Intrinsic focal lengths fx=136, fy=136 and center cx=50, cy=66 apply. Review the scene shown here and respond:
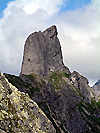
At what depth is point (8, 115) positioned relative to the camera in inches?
623

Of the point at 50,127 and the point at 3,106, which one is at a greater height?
the point at 3,106

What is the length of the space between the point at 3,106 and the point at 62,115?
5338 inches

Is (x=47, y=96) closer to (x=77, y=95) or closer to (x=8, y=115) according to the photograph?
(x=77, y=95)

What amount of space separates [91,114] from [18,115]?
174678mm

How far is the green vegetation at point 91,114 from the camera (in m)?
153

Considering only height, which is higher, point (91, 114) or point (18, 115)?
point (91, 114)

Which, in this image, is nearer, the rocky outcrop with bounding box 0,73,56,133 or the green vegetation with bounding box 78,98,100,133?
the rocky outcrop with bounding box 0,73,56,133

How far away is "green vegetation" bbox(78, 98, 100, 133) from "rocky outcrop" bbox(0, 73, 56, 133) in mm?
147984

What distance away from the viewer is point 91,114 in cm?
17300

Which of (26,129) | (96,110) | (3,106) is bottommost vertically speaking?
(26,129)

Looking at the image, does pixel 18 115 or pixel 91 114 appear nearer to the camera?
pixel 18 115

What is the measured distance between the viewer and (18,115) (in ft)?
56.7

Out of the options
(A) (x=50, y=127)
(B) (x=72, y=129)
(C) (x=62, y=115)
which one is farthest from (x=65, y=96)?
(A) (x=50, y=127)

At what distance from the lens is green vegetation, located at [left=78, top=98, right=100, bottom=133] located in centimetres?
15262
